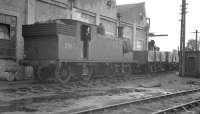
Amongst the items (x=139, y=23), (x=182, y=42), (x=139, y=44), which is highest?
(x=139, y=23)

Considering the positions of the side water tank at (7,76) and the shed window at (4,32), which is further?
the shed window at (4,32)

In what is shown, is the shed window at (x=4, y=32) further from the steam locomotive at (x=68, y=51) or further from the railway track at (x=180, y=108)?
the railway track at (x=180, y=108)

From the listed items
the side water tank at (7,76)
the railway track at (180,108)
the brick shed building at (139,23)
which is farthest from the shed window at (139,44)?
the railway track at (180,108)

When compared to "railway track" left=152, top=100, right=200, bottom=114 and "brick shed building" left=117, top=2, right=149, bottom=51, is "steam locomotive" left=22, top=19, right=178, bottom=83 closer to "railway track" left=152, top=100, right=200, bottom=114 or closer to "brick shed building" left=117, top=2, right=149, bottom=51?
"railway track" left=152, top=100, right=200, bottom=114

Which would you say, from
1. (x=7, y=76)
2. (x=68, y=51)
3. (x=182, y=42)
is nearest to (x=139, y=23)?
(x=182, y=42)

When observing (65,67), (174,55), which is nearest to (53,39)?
(65,67)

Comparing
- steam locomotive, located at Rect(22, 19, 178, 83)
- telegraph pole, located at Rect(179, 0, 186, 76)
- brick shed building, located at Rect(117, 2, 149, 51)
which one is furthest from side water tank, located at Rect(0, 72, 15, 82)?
brick shed building, located at Rect(117, 2, 149, 51)

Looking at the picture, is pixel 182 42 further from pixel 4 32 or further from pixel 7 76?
pixel 7 76

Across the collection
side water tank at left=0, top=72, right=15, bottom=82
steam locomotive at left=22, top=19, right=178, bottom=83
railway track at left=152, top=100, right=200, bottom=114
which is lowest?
railway track at left=152, top=100, right=200, bottom=114

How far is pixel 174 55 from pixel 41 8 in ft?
57.9

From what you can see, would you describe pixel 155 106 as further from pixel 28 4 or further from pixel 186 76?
pixel 186 76

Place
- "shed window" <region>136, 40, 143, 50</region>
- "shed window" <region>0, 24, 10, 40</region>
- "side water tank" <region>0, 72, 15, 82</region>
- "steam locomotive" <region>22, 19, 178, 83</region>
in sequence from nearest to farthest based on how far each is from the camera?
1. "steam locomotive" <region>22, 19, 178, 83</region>
2. "side water tank" <region>0, 72, 15, 82</region>
3. "shed window" <region>0, 24, 10, 40</region>
4. "shed window" <region>136, 40, 143, 50</region>

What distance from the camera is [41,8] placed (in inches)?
734

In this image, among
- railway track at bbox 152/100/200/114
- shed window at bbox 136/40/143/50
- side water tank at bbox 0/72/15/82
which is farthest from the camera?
shed window at bbox 136/40/143/50
